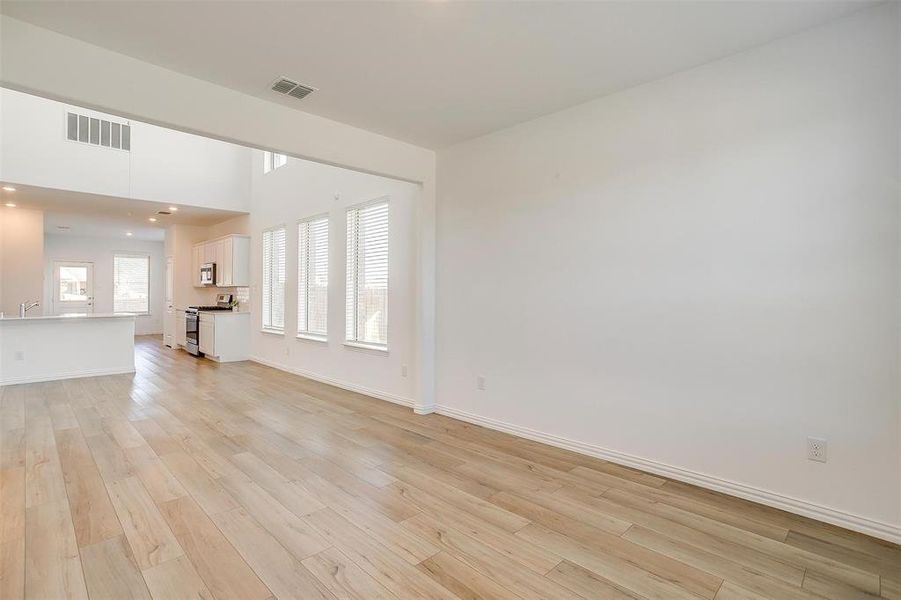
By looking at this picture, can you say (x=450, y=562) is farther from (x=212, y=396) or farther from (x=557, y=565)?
(x=212, y=396)

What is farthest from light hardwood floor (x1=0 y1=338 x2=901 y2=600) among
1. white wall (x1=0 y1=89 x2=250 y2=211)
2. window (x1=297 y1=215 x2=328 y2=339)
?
white wall (x1=0 y1=89 x2=250 y2=211)

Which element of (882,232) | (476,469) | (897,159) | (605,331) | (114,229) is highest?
(114,229)

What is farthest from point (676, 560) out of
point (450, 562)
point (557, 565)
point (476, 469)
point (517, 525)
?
point (476, 469)

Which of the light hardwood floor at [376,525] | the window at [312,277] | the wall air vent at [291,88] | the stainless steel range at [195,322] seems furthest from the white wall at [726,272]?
the stainless steel range at [195,322]

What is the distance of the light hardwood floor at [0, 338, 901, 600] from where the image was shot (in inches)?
74.2

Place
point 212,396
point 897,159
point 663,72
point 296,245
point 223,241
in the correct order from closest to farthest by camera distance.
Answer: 1. point 897,159
2. point 663,72
3. point 212,396
4. point 296,245
5. point 223,241

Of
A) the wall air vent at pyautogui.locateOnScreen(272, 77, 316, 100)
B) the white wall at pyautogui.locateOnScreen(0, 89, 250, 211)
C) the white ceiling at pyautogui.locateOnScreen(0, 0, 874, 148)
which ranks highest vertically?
the white wall at pyautogui.locateOnScreen(0, 89, 250, 211)

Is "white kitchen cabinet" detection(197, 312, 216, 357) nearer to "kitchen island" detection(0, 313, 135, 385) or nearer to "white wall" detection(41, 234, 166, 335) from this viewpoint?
"kitchen island" detection(0, 313, 135, 385)

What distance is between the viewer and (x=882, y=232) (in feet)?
7.53

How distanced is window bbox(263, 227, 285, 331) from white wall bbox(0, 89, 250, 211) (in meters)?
1.12

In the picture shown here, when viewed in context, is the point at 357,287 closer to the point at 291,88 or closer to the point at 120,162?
the point at 291,88

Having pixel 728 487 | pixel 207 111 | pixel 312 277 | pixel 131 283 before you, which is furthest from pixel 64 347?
pixel 728 487

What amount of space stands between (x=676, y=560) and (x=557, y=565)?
59cm

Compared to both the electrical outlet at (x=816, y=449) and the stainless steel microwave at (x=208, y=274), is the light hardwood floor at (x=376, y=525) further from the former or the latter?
the stainless steel microwave at (x=208, y=274)
